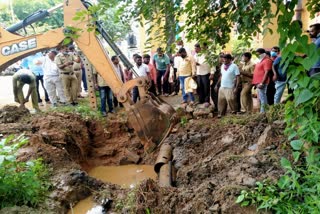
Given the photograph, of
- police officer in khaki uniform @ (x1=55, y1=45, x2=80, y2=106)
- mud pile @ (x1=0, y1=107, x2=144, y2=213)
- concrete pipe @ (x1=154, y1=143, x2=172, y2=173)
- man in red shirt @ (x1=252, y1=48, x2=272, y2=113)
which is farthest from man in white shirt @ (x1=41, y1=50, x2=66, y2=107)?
man in red shirt @ (x1=252, y1=48, x2=272, y2=113)

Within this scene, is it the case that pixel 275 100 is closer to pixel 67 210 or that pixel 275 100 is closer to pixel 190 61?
pixel 190 61

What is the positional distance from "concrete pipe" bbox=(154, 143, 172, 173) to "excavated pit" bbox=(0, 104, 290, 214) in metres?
0.14

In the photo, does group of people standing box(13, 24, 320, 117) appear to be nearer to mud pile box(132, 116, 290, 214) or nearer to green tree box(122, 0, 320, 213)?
mud pile box(132, 116, 290, 214)

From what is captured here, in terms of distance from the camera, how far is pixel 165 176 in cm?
491

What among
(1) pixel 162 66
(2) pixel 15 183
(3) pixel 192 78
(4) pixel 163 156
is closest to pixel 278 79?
(3) pixel 192 78

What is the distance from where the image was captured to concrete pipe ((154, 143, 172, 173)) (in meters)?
5.43

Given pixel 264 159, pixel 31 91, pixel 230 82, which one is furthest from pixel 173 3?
pixel 31 91

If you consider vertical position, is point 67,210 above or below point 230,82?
below

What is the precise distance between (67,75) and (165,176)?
17.7 ft

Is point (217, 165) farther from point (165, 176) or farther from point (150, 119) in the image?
point (150, 119)

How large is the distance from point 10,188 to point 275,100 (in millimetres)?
5372

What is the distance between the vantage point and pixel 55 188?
4.24m

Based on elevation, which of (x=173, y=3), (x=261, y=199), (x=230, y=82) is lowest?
(x=261, y=199)

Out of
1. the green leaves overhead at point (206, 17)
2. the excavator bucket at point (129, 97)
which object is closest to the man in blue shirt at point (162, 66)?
the excavator bucket at point (129, 97)
